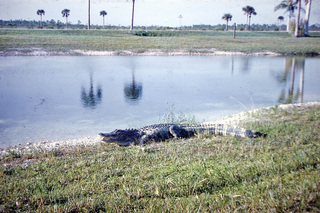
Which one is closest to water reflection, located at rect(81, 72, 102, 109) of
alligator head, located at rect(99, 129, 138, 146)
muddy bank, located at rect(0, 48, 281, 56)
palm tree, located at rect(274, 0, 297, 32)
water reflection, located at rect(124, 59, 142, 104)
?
water reflection, located at rect(124, 59, 142, 104)

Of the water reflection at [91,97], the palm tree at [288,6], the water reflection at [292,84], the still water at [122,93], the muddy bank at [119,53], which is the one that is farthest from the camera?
the palm tree at [288,6]

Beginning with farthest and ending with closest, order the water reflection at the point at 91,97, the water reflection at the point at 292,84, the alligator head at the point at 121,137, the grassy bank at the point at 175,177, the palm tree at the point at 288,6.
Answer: the palm tree at the point at 288,6
the water reflection at the point at 292,84
the water reflection at the point at 91,97
the alligator head at the point at 121,137
the grassy bank at the point at 175,177

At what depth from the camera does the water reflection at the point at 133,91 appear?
11820 mm

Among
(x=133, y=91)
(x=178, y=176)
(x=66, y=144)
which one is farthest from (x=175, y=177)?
(x=133, y=91)

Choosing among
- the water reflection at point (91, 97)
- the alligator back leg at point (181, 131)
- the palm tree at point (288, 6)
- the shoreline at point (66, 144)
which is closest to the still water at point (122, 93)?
the water reflection at point (91, 97)

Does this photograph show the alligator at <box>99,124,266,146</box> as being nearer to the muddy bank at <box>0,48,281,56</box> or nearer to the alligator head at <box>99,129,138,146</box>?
the alligator head at <box>99,129,138,146</box>

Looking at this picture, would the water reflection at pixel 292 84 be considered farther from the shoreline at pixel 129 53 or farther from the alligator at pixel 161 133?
the shoreline at pixel 129 53

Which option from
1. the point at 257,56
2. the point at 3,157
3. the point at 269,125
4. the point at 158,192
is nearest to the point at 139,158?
the point at 158,192

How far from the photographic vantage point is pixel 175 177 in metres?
3.98

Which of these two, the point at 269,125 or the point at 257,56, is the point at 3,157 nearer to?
the point at 269,125

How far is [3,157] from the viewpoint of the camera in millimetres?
5750

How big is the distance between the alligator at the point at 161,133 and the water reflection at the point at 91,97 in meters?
4.28

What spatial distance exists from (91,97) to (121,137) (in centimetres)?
583

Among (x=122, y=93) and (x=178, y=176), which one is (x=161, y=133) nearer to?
(x=178, y=176)
